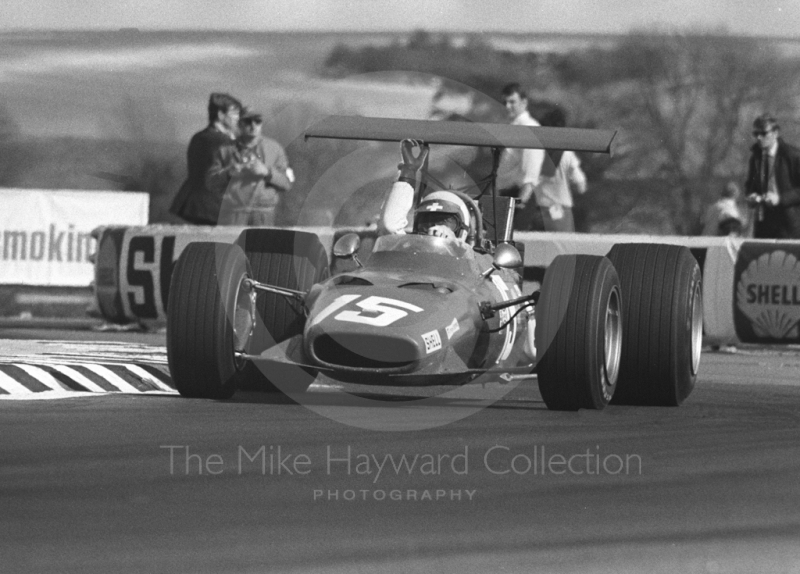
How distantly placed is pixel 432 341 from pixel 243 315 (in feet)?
5.48

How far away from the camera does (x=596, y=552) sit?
216 inches

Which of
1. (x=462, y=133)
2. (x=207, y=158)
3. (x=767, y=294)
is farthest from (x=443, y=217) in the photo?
(x=207, y=158)

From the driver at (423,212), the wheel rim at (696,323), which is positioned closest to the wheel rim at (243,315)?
the driver at (423,212)

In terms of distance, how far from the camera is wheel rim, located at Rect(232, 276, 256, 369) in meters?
10.1

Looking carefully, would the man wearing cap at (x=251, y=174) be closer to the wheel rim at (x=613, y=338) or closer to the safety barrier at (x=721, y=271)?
the safety barrier at (x=721, y=271)

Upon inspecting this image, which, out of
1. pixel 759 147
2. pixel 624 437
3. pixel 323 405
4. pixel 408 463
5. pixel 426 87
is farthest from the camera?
pixel 426 87

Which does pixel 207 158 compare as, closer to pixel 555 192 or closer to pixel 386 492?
pixel 555 192

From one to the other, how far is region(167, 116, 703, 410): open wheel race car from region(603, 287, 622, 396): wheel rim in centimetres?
1

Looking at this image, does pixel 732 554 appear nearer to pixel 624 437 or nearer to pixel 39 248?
pixel 624 437

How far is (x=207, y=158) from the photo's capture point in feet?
62.3

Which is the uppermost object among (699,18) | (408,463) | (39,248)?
(699,18)

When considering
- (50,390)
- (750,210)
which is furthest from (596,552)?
(750,210)

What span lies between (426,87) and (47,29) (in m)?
4.83

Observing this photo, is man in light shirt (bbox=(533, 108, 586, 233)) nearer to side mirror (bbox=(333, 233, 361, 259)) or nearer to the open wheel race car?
the open wheel race car
